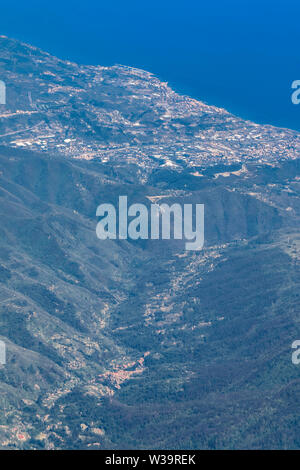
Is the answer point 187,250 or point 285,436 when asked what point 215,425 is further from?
point 187,250

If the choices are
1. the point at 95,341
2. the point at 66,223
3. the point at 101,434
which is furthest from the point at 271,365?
the point at 66,223

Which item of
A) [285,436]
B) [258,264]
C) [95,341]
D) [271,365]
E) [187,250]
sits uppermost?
[187,250]

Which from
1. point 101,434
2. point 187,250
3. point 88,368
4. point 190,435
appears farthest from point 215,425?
point 187,250

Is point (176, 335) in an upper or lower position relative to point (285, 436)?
upper

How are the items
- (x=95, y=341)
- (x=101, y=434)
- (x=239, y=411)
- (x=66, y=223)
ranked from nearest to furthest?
1. (x=239, y=411)
2. (x=101, y=434)
3. (x=95, y=341)
4. (x=66, y=223)

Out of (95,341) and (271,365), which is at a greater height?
(95,341)

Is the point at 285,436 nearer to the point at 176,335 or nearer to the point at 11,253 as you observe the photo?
the point at 176,335

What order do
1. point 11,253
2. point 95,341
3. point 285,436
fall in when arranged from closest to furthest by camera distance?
point 285,436
point 95,341
point 11,253

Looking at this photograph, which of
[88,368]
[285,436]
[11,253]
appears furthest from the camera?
[11,253]

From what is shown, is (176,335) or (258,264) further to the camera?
(258,264)
